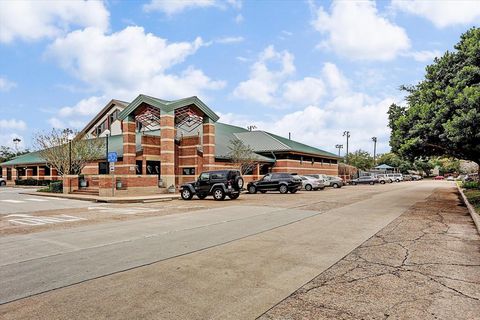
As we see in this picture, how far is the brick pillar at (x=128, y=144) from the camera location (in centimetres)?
3188

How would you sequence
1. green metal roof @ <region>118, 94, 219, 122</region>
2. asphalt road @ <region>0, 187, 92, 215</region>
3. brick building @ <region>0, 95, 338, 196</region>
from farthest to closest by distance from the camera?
green metal roof @ <region>118, 94, 219, 122</region> < brick building @ <region>0, 95, 338, 196</region> < asphalt road @ <region>0, 187, 92, 215</region>

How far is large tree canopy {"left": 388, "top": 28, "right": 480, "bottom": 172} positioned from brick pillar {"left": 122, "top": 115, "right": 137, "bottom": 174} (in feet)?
72.5

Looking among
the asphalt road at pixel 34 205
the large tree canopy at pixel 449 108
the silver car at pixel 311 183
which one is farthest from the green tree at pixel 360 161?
the asphalt road at pixel 34 205

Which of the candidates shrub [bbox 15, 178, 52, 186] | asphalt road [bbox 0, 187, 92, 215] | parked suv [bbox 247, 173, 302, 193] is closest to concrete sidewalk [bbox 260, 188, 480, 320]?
asphalt road [bbox 0, 187, 92, 215]

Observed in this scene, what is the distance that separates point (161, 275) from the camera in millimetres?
6113

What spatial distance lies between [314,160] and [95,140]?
3009 centimetres

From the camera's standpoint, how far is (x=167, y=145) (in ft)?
98.7

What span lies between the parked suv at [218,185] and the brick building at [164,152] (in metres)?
7.04

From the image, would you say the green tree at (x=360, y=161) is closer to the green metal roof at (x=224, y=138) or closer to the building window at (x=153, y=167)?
the green metal roof at (x=224, y=138)

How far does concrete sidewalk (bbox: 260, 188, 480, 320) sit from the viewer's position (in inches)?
181

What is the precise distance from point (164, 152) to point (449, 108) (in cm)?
2144

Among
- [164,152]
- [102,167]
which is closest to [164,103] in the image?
[164,152]

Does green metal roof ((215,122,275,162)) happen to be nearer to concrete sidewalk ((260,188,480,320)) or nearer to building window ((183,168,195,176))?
building window ((183,168,195,176))

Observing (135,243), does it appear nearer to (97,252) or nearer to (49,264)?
(97,252)
